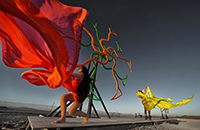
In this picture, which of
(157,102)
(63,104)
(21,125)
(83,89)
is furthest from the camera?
(157,102)

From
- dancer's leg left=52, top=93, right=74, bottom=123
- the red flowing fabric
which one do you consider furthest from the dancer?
the red flowing fabric

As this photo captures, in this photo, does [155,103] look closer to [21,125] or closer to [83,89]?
[83,89]

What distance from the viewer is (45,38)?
5.01 ft

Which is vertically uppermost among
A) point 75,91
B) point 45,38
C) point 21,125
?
point 45,38

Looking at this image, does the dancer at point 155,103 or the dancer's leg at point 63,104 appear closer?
the dancer's leg at point 63,104

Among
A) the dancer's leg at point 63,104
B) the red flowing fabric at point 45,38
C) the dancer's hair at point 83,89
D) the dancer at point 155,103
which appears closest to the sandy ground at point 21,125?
the dancer at point 155,103

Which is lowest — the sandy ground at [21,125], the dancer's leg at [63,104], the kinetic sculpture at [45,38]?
the sandy ground at [21,125]

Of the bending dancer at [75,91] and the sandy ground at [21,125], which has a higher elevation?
the bending dancer at [75,91]

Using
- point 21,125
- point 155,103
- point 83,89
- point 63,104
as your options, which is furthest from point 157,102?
point 21,125

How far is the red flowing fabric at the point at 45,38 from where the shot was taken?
5.63ft

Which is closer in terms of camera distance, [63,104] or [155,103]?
[63,104]

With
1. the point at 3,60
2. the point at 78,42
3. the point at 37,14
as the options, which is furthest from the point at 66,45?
the point at 3,60

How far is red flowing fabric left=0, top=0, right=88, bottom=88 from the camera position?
172cm

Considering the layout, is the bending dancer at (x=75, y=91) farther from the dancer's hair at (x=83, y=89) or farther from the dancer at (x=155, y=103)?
the dancer at (x=155, y=103)
